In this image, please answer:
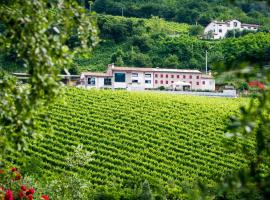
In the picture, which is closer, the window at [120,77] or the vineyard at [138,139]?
the vineyard at [138,139]

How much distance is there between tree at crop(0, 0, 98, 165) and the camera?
20.5 ft

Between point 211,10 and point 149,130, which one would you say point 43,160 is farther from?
point 211,10

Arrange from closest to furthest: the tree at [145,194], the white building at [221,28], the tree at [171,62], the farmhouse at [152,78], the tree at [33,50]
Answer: the tree at [33,50] < the tree at [145,194] < the farmhouse at [152,78] < the tree at [171,62] < the white building at [221,28]

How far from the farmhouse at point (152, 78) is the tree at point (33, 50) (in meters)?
49.4

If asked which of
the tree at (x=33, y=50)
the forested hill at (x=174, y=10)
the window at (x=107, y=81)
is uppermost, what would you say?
the forested hill at (x=174, y=10)

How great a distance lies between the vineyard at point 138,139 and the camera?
26172 millimetres

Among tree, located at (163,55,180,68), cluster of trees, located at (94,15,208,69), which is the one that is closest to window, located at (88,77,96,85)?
cluster of trees, located at (94,15,208,69)

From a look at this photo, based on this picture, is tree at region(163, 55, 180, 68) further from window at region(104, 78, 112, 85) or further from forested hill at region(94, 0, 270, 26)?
forested hill at region(94, 0, 270, 26)

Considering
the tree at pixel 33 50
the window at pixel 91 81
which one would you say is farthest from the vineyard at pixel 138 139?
the tree at pixel 33 50

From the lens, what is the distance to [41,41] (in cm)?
625

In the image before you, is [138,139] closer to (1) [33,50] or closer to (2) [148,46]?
(1) [33,50]

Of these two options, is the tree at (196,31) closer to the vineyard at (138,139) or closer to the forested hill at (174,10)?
the forested hill at (174,10)

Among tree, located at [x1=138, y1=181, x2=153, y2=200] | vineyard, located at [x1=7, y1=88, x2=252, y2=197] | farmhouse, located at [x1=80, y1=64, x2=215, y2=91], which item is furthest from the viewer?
farmhouse, located at [x1=80, y1=64, x2=215, y2=91]

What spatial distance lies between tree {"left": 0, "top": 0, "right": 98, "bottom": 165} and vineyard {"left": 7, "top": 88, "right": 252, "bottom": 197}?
17236 millimetres
